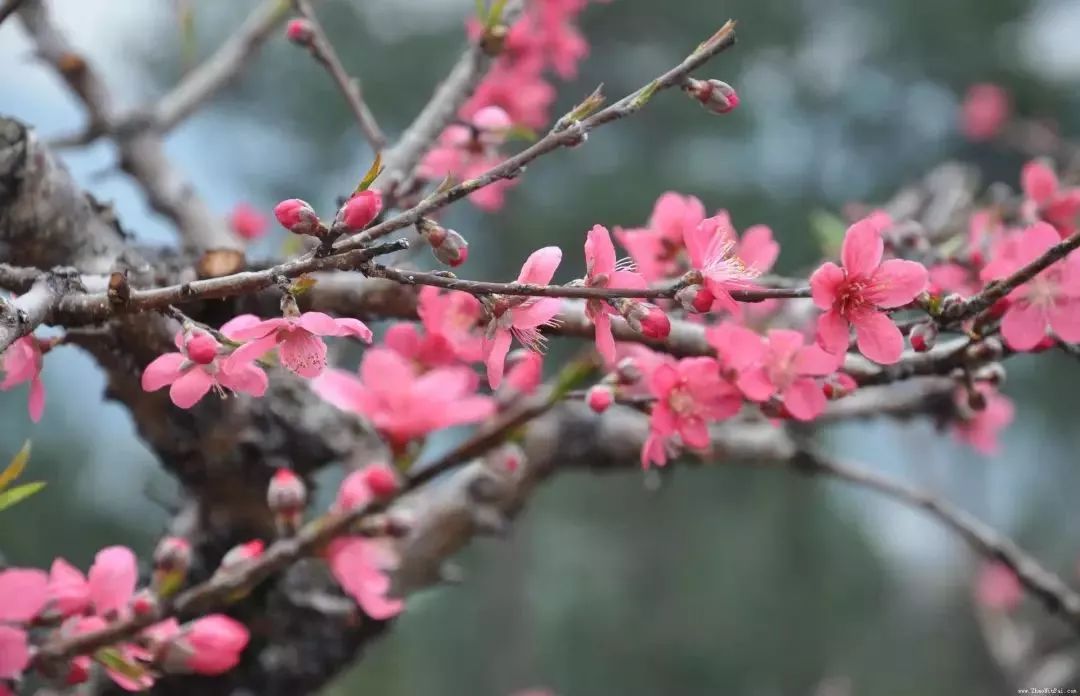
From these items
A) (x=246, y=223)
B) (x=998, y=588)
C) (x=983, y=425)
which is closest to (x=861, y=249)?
(x=983, y=425)

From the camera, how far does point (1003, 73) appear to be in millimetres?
3008

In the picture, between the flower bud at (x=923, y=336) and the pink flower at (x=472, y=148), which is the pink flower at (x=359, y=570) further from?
the flower bud at (x=923, y=336)

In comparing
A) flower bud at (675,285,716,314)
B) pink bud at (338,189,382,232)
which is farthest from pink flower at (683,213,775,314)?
pink bud at (338,189,382,232)

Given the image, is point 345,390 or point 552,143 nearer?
point 552,143

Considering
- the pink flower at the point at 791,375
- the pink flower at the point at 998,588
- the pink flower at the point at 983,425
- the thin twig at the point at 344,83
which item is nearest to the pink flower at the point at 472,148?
the thin twig at the point at 344,83

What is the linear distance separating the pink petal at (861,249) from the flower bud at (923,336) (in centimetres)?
4

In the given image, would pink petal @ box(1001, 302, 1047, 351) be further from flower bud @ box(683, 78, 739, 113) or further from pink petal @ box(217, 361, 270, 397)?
pink petal @ box(217, 361, 270, 397)

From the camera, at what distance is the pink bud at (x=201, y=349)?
0.30 metres

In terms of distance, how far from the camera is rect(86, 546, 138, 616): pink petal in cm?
45

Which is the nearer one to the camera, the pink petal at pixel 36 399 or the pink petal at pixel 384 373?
the pink petal at pixel 36 399

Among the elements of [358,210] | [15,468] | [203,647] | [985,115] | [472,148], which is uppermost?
[985,115]

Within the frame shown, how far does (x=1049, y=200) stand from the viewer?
54 centimetres

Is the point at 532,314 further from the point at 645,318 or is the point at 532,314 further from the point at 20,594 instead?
the point at 20,594

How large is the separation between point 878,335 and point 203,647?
1.25 ft
